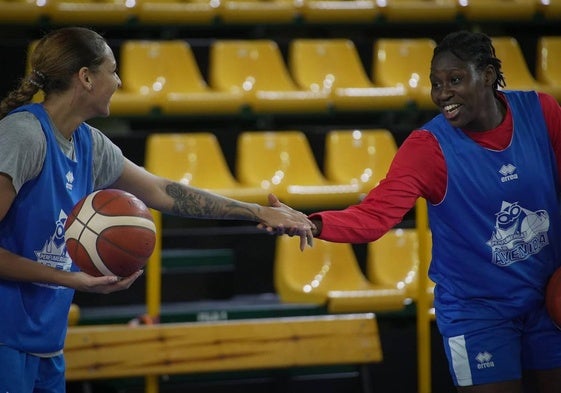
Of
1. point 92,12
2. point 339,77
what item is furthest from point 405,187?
point 92,12

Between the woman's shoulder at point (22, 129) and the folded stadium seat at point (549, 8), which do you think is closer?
the woman's shoulder at point (22, 129)

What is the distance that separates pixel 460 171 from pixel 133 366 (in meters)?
2.08

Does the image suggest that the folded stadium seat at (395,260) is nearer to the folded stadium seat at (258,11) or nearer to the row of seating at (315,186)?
the row of seating at (315,186)

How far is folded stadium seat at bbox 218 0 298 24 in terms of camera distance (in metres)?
6.64

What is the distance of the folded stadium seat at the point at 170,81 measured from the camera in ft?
19.7

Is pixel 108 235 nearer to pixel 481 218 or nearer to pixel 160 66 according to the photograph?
pixel 481 218

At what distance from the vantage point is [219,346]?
4.71 meters

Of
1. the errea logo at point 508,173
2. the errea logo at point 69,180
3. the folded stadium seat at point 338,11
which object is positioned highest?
the folded stadium seat at point 338,11

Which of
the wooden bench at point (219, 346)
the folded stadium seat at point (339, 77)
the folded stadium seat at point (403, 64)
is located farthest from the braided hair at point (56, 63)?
the folded stadium seat at point (403, 64)

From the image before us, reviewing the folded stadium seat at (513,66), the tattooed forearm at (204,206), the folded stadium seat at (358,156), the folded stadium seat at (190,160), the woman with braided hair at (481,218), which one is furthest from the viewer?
the folded stadium seat at (513,66)

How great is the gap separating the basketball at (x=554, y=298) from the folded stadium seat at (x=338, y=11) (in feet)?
13.3

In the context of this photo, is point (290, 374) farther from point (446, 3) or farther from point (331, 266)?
point (446, 3)

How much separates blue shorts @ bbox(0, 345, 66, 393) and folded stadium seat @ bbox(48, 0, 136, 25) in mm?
3573

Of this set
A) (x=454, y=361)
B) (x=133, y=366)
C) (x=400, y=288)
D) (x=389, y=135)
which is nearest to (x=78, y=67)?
(x=454, y=361)
